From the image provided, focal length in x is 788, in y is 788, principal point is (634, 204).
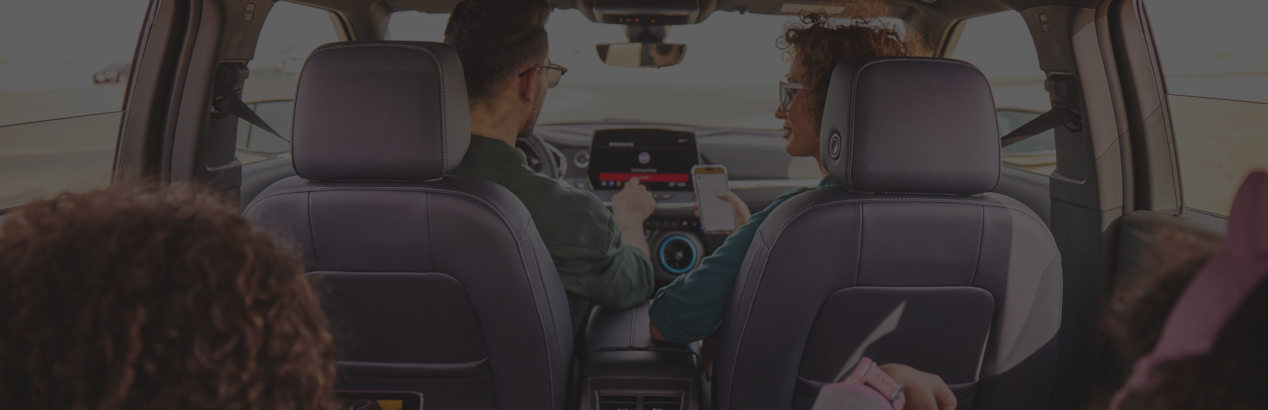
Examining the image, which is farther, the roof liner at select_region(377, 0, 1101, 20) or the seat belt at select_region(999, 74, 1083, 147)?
the roof liner at select_region(377, 0, 1101, 20)

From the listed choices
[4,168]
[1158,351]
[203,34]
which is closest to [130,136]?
[203,34]

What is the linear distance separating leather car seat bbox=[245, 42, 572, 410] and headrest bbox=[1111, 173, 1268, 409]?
1390 millimetres

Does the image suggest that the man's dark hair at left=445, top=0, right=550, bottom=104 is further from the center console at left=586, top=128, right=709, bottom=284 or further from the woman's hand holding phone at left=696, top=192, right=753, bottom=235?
the center console at left=586, top=128, right=709, bottom=284

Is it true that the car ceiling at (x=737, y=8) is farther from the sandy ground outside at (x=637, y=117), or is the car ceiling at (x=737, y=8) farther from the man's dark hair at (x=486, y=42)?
the man's dark hair at (x=486, y=42)

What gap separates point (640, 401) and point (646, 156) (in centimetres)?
190

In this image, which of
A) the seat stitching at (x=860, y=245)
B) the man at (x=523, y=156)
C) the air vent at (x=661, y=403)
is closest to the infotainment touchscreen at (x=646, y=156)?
the man at (x=523, y=156)

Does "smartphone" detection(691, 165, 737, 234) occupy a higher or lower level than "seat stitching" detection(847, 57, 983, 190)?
lower

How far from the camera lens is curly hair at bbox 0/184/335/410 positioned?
1.90 ft

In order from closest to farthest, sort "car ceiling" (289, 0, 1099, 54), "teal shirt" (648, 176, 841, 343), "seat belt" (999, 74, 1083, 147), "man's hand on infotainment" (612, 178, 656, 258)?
"teal shirt" (648, 176, 841, 343)
"seat belt" (999, 74, 1083, 147)
"man's hand on infotainment" (612, 178, 656, 258)
"car ceiling" (289, 0, 1099, 54)

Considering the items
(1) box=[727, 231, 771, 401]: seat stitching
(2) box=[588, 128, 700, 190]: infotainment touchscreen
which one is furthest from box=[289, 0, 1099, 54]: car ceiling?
(1) box=[727, 231, 771, 401]: seat stitching

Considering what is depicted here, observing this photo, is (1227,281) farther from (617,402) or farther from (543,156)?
(543,156)

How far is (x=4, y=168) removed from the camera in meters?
6.45

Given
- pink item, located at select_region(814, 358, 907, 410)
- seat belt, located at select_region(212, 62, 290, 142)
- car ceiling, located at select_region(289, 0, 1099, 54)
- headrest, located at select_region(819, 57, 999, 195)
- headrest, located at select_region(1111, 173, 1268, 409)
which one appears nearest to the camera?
headrest, located at select_region(1111, 173, 1268, 409)

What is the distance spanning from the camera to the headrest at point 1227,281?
49 centimetres
